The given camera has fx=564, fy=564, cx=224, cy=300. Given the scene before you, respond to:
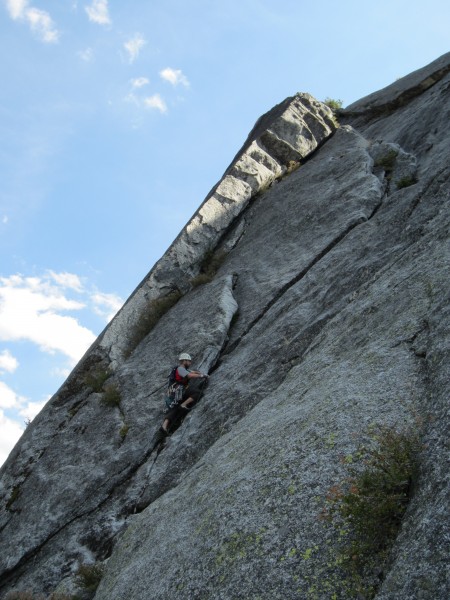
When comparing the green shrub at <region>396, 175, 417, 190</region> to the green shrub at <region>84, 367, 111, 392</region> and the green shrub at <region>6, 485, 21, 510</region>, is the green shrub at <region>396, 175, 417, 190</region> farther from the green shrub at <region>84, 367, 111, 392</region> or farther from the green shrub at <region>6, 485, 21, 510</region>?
the green shrub at <region>6, 485, 21, 510</region>

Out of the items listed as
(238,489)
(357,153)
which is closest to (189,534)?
(238,489)

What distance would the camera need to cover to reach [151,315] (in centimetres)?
1822

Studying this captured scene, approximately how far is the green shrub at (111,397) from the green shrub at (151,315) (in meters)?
2.34

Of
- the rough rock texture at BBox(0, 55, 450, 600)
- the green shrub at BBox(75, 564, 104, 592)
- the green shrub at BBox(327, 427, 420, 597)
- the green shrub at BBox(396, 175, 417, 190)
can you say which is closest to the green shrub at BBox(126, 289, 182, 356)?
the rough rock texture at BBox(0, 55, 450, 600)

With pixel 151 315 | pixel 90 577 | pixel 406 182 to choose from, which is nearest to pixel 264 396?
pixel 90 577

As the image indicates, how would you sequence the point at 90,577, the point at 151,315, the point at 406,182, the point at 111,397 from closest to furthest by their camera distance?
1. the point at 90,577
2. the point at 111,397
3. the point at 406,182
4. the point at 151,315

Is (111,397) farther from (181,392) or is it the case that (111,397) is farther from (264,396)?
(264,396)

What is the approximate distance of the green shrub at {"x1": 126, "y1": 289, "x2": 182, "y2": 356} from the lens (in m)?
17.8

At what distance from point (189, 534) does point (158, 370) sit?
761cm

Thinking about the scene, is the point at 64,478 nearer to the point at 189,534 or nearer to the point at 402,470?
the point at 189,534

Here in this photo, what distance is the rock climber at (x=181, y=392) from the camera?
12.9m

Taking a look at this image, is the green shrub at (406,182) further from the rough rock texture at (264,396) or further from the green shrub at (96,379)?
the green shrub at (96,379)

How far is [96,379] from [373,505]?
11.6 metres

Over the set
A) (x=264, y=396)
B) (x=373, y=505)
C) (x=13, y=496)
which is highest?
(x=13, y=496)
